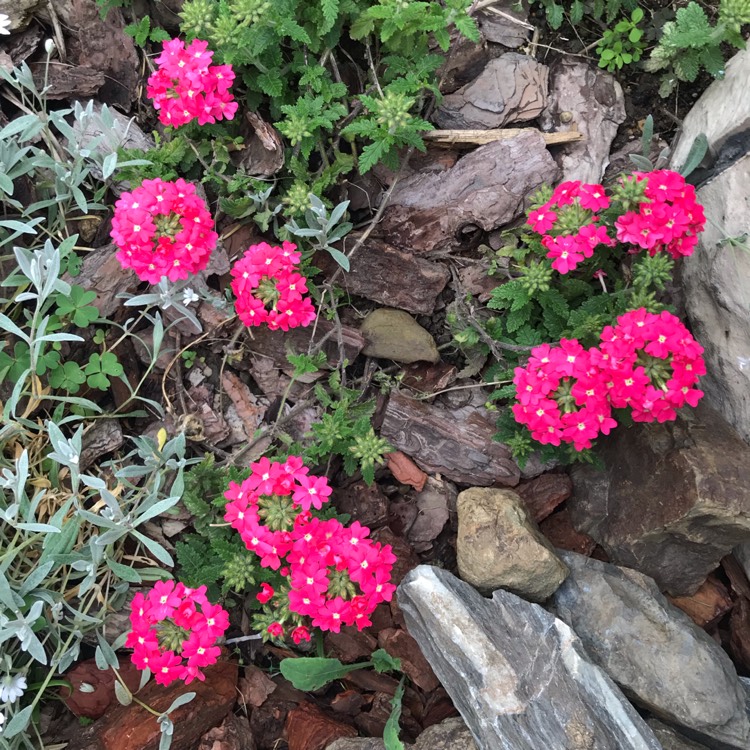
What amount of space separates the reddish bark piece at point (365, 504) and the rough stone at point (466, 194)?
1.55 metres

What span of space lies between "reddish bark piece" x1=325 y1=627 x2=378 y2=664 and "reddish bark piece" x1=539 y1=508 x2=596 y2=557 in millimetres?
1294

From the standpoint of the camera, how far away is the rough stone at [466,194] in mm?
4445

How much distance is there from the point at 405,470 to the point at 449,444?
320mm

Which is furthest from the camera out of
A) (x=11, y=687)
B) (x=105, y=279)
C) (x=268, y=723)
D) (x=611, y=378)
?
(x=105, y=279)

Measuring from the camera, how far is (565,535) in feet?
14.9

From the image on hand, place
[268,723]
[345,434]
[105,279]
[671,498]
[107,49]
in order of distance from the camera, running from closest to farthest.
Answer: [671,498]
[345,434]
[268,723]
[105,279]
[107,49]

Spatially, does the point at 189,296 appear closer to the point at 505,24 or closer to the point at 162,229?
the point at 162,229

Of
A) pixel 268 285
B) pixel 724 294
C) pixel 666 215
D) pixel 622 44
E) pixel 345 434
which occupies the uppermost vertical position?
pixel 622 44

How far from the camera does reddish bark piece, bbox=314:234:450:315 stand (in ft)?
14.9

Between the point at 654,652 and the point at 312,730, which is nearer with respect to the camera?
the point at 654,652

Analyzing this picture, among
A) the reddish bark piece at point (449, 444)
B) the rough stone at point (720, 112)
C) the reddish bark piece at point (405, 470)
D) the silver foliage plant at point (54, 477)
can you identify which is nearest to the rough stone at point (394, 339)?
the reddish bark piece at point (449, 444)

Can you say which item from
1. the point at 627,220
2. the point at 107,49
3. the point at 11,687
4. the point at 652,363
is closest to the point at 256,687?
the point at 11,687

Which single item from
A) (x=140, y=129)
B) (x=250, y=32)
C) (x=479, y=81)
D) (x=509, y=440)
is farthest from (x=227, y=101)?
(x=509, y=440)

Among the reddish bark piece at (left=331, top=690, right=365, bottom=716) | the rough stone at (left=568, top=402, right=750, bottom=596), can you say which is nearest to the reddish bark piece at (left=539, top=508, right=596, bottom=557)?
the rough stone at (left=568, top=402, right=750, bottom=596)
